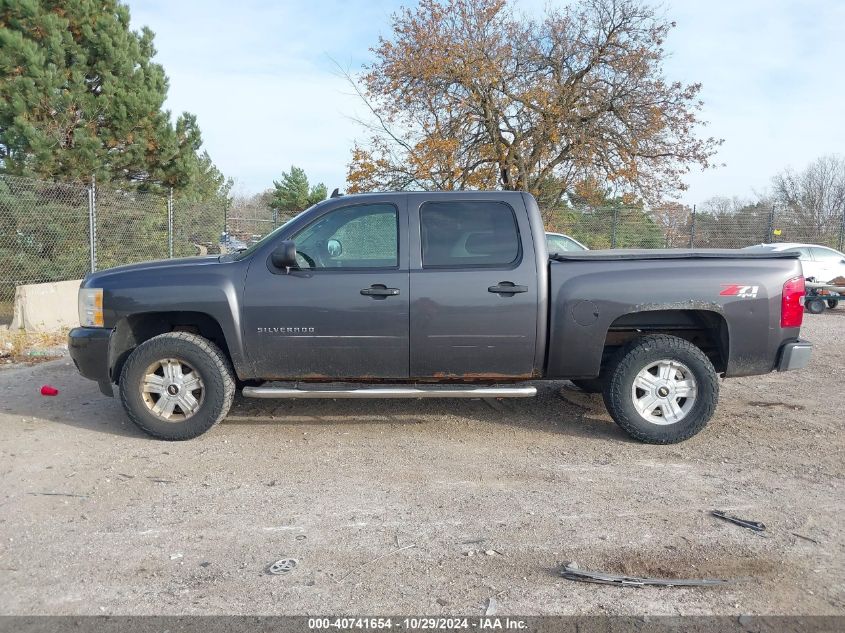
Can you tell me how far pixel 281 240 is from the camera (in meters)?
5.04

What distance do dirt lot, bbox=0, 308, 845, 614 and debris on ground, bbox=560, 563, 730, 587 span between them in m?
0.04

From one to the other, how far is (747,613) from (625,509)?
3.51ft

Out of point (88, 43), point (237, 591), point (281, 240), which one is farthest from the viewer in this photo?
point (88, 43)

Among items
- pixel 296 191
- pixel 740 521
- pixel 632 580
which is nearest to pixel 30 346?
pixel 632 580

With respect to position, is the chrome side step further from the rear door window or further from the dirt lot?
the rear door window

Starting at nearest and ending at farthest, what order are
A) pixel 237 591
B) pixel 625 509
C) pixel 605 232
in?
pixel 237 591
pixel 625 509
pixel 605 232

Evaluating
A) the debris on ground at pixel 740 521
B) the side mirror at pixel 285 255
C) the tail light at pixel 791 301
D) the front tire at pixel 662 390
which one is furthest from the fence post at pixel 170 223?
the debris on ground at pixel 740 521

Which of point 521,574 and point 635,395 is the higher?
point 635,395

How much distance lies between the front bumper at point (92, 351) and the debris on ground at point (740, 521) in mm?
4387

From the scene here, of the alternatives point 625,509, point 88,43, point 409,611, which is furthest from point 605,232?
point 409,611

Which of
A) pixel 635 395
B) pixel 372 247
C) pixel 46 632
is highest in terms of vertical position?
pixel 372 247

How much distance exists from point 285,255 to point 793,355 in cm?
387

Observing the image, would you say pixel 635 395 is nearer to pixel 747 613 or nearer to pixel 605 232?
pixel 747 613

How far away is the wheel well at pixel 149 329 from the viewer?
507 centimetres
